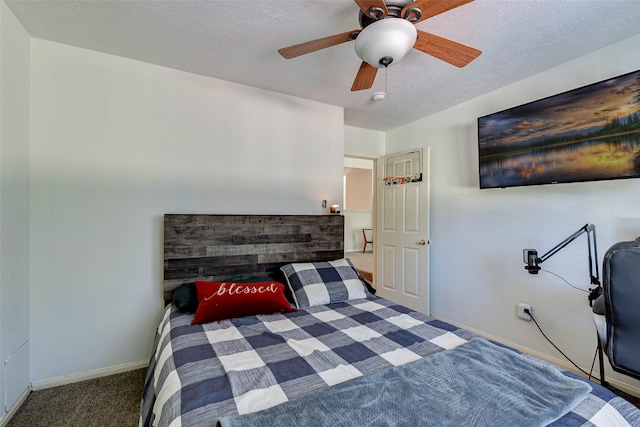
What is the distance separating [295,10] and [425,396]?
81.5 inches

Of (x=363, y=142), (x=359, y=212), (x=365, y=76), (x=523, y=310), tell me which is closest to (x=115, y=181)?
(x=365, y=76)

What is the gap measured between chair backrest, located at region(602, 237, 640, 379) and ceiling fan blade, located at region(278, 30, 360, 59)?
163cm

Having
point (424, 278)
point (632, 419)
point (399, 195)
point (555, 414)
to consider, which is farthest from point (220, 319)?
point (399, 195)

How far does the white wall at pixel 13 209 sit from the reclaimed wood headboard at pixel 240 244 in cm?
85

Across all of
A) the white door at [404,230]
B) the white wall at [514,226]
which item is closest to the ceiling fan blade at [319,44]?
the white wall at [514,226]

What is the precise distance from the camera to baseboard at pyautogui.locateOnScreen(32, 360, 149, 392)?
2021 millimetres

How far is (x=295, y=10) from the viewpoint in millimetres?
1687

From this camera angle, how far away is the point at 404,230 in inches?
141

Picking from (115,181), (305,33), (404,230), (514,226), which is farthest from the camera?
(404,230)

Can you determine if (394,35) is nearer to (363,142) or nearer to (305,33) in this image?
(305,33)

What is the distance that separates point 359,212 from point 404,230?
14.1ft

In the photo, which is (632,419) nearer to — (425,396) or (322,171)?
(425,396)

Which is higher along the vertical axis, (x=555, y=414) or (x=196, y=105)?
(x=196, y=105)

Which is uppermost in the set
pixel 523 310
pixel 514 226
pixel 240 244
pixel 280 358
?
pixel 514 226
